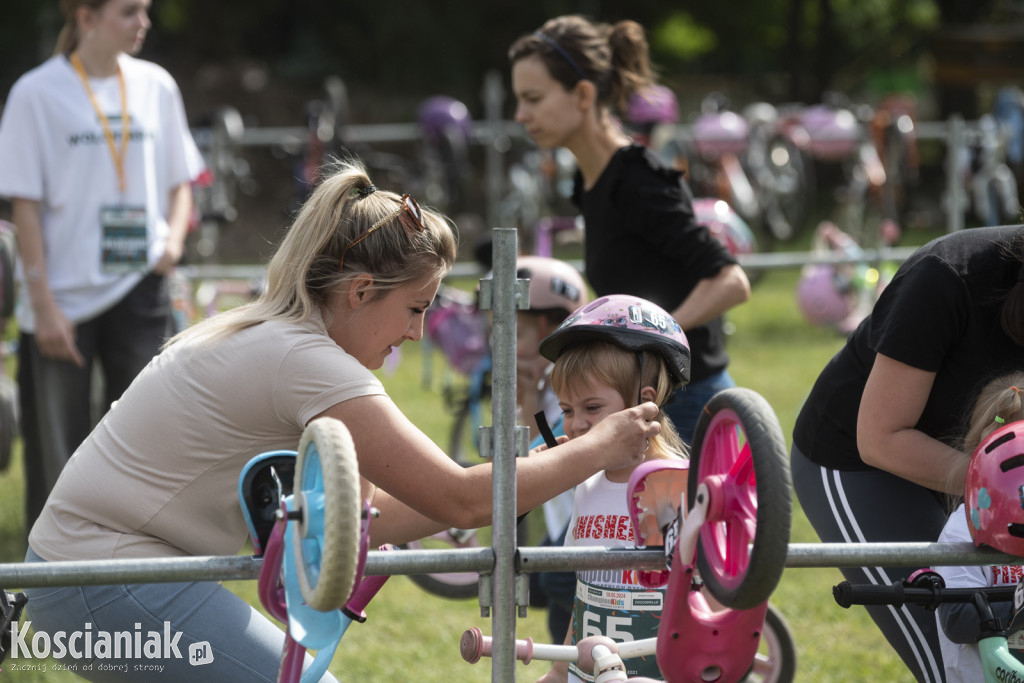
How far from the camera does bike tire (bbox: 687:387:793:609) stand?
179 cm

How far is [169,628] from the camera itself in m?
2.25

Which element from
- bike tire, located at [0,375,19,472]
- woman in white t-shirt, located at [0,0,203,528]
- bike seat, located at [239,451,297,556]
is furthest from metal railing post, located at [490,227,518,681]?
bike tire, located at [0,375,19,472]

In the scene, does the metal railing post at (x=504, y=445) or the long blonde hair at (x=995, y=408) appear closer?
the metal railing post at (x=504, y=445)

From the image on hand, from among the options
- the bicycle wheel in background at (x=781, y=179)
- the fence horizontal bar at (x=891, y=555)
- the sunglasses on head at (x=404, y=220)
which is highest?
the sunglasses on head at (x=404, y=220)

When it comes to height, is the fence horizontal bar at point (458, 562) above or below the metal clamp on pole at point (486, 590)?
above

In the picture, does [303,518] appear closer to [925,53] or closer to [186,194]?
[186,194]

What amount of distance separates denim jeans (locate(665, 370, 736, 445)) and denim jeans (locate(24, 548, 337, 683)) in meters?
1.70

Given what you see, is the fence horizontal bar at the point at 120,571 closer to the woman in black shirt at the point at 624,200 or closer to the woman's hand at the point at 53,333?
the woman in black shirt at the point at 624,200

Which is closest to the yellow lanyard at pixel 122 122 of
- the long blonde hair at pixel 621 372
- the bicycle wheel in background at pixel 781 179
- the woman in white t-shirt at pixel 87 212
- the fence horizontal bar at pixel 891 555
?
the woman in white t-shirt at pixel 87 212

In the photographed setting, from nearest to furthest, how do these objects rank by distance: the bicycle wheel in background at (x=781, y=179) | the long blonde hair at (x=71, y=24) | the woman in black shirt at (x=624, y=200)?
1. the woman in black shirt at (x=624, y=200)
2. the long blonde hair at (x=71, y=24)
3. the bicycle wheel in background at (x=781, y=179)

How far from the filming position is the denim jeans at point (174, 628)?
2248 mm

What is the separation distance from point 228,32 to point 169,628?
22.0 metres

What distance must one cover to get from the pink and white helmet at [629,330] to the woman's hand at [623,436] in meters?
0.44

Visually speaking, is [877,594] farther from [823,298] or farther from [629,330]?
[823,298]
